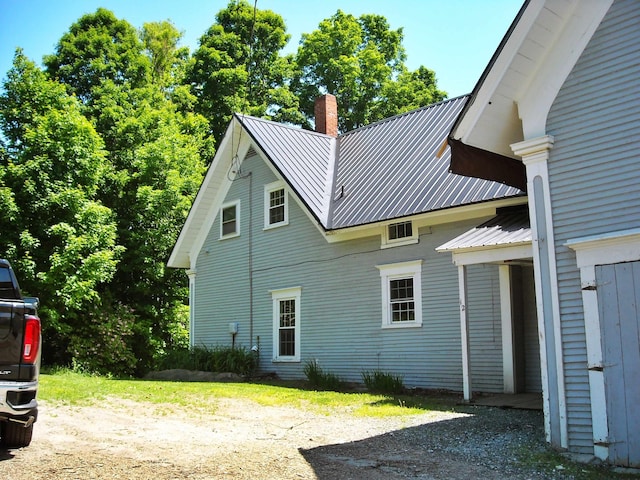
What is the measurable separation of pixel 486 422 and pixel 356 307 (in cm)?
704

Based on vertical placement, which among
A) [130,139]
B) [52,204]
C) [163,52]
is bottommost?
[52,204]

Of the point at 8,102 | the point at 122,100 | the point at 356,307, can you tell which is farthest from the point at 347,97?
the point at 356,307

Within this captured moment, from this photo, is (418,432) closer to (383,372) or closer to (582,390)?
(582,390)

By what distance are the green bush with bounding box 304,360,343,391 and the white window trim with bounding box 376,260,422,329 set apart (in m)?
1.82

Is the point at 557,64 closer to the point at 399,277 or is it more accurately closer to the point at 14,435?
the point at 14,435

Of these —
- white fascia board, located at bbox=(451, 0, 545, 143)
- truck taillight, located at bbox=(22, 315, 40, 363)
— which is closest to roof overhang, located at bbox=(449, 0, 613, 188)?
white fascia board, located at bbox=(451, 0, 545, 143)

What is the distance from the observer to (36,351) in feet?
21.6

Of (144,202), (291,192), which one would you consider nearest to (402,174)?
(291,192)

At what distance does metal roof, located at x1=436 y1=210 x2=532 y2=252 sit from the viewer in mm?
10875

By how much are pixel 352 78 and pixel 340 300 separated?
2390 cm

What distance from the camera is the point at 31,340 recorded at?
6484 millimetres

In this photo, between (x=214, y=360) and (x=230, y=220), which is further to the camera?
(x=230, y=220)

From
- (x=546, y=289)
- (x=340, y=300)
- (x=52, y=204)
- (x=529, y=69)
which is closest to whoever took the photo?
(x=546, y=289)

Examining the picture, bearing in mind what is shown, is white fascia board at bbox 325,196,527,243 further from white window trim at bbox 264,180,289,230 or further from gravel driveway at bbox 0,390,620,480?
gravel driveway at bbox 0,390,620,480
